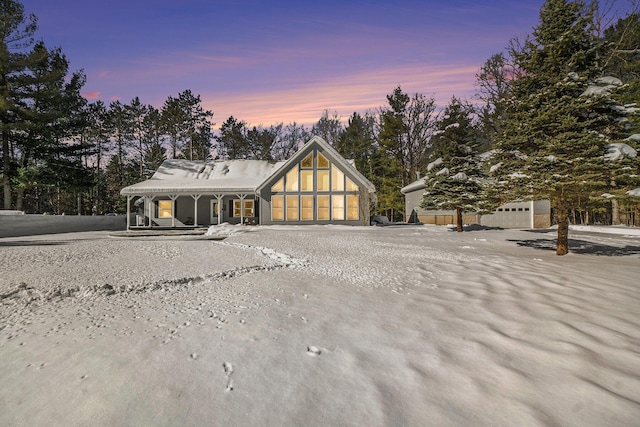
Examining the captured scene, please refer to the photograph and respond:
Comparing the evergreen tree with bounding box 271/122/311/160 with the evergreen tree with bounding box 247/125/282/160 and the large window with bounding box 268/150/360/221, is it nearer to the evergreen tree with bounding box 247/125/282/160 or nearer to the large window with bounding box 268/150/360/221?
the evergreen tree with bounding box 247/125/282/160

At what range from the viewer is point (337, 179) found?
20.4 meters

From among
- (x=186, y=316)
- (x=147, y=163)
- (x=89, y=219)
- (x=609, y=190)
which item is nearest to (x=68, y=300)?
(x=186, y=316)

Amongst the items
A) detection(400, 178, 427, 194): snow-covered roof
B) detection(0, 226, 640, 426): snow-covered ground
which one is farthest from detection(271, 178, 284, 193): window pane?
detection(0, 226, 640, 426): snow-covered ground

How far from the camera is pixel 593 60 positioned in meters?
9.44

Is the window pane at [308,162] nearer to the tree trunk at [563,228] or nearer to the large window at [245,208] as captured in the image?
the large window at [245,208]

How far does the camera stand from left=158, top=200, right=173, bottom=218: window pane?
74.9 feet

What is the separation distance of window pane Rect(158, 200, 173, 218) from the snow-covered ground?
56.1 feet

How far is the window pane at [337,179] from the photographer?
66.9ft

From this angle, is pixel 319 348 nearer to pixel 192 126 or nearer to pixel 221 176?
pixel 221 176

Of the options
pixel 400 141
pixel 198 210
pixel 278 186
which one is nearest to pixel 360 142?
pixel 400 141

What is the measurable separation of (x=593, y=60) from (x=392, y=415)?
12.2m

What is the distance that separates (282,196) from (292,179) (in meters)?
1.30

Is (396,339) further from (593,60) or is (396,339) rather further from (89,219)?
(89,219)

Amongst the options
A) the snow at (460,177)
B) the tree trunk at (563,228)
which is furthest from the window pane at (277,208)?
the tree trunk at (563,228)
